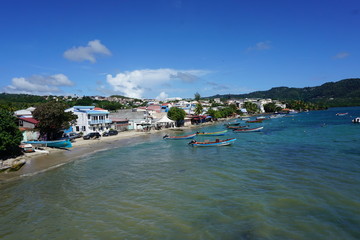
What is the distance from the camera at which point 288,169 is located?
820 inches

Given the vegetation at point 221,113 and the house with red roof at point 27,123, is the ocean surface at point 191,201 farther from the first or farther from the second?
the vegetation at point 221,113

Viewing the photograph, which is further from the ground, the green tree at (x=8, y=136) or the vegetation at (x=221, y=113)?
the vegetation at (x=221, y=113)

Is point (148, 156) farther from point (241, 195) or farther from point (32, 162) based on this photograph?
point (241, 195)

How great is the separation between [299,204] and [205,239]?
671 centimetres

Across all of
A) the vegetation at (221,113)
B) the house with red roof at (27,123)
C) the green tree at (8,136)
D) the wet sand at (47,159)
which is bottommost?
the wet sand at (47,159)

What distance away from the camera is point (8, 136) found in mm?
25219

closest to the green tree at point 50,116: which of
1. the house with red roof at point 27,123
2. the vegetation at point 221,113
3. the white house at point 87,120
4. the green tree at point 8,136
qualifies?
the house with red roof at point 27,123

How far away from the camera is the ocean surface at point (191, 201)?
11.3 m

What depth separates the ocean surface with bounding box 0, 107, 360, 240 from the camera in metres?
11.3

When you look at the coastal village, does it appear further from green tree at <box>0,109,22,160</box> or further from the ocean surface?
the ocean surface

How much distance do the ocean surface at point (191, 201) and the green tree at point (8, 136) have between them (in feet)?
21.2

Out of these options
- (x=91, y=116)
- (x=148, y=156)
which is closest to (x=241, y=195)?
(x=148, y=156)

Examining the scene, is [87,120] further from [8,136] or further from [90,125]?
[8,136]

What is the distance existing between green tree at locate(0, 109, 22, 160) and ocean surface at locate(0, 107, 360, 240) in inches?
255
